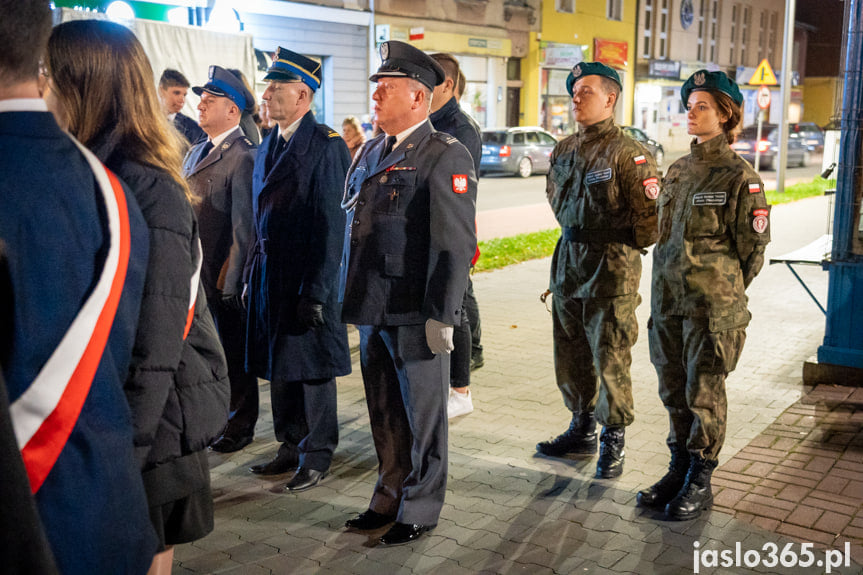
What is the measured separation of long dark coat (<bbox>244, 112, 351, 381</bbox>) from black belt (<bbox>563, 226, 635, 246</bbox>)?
51.6 inches

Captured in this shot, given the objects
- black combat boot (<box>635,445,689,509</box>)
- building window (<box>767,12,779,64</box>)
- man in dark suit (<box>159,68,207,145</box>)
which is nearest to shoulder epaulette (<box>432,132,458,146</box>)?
black combat boot (<box>635,445,689,509</box>)

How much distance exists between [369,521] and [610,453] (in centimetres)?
144

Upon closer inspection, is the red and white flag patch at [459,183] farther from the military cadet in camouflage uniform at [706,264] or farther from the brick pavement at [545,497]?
the brick pavement at [545,497]

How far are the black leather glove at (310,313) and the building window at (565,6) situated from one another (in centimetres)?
3718

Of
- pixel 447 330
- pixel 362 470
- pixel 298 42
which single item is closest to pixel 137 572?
pixel 447 330

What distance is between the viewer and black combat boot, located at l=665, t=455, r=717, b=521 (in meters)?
4.19

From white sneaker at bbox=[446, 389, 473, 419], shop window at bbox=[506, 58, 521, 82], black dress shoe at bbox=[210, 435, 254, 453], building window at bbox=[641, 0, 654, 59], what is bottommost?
black dress shoe at bbox=[210, 435, 254, 453]

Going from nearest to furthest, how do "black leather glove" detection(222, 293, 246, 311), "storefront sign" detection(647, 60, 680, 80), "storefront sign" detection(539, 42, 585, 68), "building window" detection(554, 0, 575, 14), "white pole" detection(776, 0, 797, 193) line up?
1. "black leather glove" detection(222, 293, 246, 311)
2. "white pole" detection(776, 0, 797, 193)
3. "storefront sign" detection(539, 42, 585, 68)
4. "building window" detection(554, 0, 575, 14)
5. "storefront sign" detection(647, 60, 680, 80)

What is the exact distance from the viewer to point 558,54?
39.1 meters

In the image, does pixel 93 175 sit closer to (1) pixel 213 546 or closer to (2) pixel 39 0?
(2) pixel 39 0

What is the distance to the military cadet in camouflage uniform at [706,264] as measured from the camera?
4.18 meters

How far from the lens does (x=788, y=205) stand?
1942 cm

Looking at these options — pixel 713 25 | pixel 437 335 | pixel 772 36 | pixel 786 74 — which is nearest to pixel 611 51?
pixel 713 25

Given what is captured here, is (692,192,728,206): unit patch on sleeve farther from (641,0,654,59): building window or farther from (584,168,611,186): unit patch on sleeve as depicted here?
(641,0,654,59): building window
